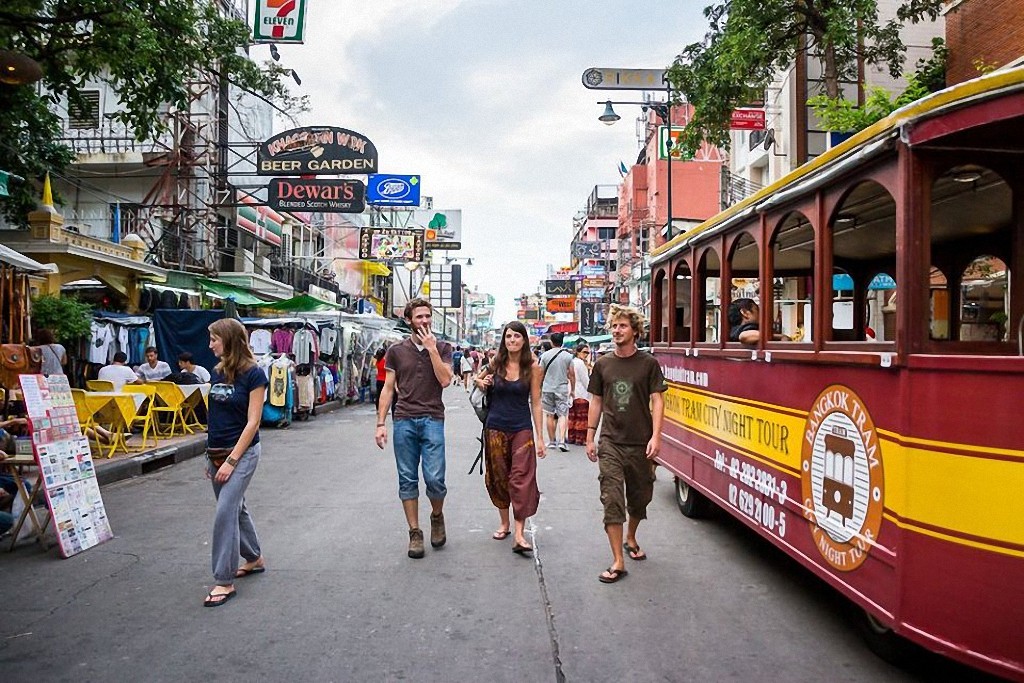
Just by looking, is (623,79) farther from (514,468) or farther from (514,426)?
(514,468)

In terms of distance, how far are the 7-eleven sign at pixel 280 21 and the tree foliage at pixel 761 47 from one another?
8.42m

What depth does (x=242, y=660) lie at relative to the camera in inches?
159

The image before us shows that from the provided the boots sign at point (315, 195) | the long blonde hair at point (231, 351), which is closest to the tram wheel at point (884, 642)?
the long blonde hair at point (231, 351)

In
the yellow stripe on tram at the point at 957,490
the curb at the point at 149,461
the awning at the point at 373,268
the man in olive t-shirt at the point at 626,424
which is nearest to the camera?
the yellow stripe on tram at the point at 957,490

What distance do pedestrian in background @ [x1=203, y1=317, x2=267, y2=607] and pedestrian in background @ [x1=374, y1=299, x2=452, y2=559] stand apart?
3.83ft

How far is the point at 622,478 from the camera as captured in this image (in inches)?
221

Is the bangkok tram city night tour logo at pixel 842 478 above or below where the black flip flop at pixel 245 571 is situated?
above

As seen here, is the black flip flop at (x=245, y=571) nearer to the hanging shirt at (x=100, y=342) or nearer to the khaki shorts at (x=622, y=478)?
the khaki shorts at (x=622, y=478)

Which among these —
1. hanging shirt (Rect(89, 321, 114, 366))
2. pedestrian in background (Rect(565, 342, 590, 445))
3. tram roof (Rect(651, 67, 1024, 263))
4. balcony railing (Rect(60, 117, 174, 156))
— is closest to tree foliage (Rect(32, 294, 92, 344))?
hanging shirt (Rect(89, 321, 114, 366))

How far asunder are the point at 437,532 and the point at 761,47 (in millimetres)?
11343

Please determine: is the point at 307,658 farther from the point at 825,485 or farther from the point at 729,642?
the point at 825,485

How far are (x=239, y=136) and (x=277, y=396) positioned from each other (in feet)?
46.4

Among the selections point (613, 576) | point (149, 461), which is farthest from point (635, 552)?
point (149, 461)

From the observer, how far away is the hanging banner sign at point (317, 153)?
62.7 ft
